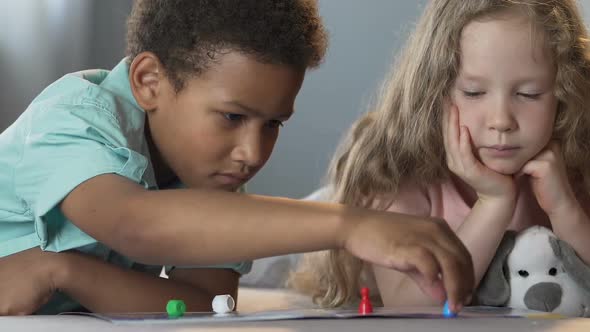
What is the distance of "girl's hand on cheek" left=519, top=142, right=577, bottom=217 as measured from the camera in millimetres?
1440

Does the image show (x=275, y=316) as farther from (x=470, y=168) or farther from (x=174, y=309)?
(x=470, y=168)

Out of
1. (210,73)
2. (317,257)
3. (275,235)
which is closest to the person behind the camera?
(275,235)

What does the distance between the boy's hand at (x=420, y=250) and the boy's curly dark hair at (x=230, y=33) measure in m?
0.46

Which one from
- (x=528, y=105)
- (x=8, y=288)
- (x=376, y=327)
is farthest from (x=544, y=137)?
(x=8, y=288)

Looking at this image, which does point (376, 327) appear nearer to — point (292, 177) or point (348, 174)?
point (348, 174)

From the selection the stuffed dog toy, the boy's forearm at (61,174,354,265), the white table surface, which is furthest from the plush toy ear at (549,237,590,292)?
the boy's forearm at (61,174,354,265)

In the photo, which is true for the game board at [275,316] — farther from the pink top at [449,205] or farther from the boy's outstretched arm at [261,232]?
the pink top at [449,205]

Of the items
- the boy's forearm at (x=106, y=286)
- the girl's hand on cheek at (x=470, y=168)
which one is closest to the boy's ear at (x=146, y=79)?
the boy's forearm at (x=106, y=286)

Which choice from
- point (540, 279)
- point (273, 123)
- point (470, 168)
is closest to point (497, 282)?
point (540, 279)

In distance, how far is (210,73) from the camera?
123 cm

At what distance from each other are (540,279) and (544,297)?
0.03m

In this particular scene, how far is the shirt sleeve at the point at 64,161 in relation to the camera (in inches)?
41.9

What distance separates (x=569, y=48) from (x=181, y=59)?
62 cm

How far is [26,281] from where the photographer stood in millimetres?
1140
